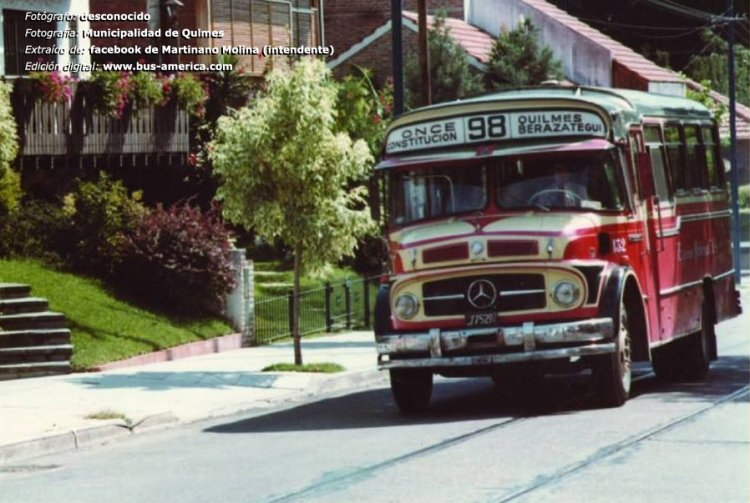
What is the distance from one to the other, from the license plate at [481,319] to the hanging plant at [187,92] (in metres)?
18.1

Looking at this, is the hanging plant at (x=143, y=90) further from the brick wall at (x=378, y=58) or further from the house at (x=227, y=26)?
the brick wall at (x=378, y=58)

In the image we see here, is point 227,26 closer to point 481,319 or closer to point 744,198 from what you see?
point 481,319

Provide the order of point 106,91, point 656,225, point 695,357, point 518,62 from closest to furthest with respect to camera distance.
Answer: point 656,225 → point 695,357 → point 106,91 → point 518,62

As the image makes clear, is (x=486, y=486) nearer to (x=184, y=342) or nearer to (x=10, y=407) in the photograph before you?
(x=10, y=407)

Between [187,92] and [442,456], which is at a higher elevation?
[187,92]

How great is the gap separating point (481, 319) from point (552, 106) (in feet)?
7.67

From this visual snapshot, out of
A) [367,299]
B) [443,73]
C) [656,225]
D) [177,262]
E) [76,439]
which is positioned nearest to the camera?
[76,439]

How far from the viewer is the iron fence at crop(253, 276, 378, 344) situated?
28.8 meters

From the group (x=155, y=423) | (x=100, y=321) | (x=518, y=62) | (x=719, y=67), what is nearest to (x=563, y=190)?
(x=155, y=423)

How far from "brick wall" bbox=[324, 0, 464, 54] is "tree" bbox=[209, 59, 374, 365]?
1252 inches

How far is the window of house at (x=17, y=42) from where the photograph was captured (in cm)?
3359

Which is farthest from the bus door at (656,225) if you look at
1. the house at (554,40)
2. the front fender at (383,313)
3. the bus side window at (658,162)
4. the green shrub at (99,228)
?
the house at (554,40)

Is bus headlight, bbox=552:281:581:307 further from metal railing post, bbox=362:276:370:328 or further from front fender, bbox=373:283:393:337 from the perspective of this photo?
metal railing post, bbox=362:276:370:328

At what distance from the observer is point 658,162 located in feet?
64.0
